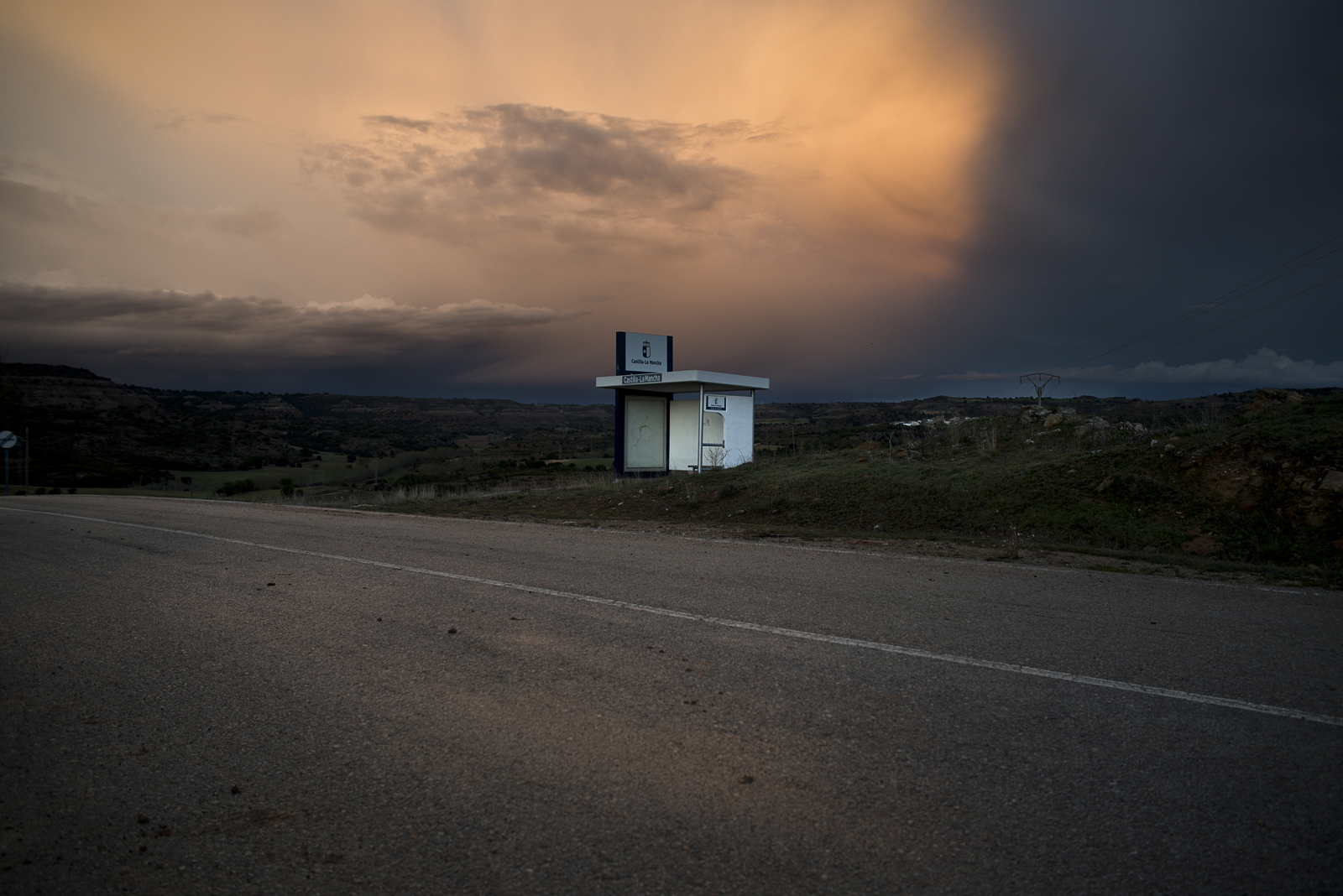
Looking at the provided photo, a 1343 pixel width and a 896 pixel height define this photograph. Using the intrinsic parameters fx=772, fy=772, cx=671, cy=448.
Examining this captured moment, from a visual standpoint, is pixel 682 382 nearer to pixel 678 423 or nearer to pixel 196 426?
pixel 678 423

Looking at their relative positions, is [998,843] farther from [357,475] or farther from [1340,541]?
[357,475]

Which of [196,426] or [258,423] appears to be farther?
[258,423]

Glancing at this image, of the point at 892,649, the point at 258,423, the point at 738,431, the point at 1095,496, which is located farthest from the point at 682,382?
the point at 258,423

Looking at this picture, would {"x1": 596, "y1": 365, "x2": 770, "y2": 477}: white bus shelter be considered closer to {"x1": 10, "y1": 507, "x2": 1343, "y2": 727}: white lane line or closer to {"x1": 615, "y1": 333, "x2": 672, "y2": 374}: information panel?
{"x1": 615, "y1": 333, "x2": 672, "y2": 374}: information panel

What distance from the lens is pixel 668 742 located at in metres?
4.01

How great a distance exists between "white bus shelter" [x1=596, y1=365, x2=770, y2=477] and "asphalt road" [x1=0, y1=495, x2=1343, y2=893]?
1890 cm

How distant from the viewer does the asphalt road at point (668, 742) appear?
2.97 m

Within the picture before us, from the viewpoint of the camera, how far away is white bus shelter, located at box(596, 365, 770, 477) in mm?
26453

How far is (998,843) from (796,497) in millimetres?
13434

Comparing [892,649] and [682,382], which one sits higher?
[682,382]

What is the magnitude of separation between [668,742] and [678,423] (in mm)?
24518

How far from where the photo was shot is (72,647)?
19.5ft

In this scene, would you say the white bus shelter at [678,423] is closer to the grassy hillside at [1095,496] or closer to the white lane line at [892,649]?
the grassy hillside at [1095,496]

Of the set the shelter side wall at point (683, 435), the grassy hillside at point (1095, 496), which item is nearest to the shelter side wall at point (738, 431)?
the shelter side wall at point (683, 435)
